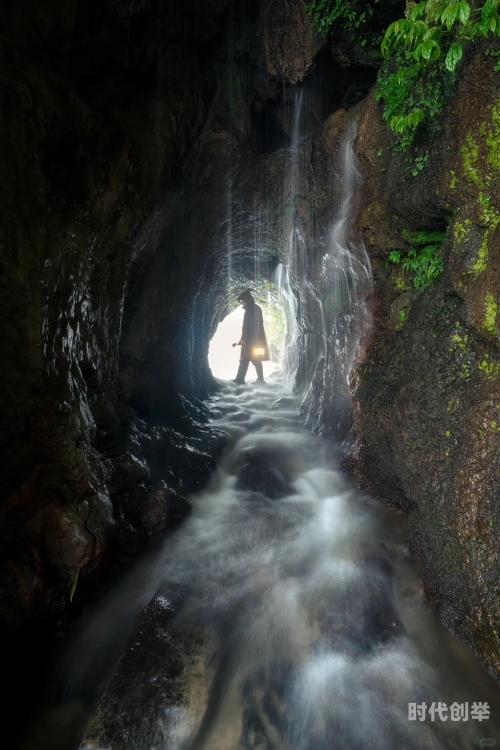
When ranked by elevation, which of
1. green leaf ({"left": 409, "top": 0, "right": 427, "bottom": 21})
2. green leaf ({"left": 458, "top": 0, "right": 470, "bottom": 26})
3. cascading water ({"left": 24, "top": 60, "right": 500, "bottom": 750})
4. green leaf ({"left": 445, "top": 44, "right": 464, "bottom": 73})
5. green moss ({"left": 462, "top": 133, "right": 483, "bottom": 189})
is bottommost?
cascading water ({"left": 24, "top": 60, "right": 500, "bottom": 750})

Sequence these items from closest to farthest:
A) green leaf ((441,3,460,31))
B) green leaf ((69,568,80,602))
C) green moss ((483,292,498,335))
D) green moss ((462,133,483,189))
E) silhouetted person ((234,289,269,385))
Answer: green leaf ((441,3,460,31))
green moss ((483,292,498,335))
green moss ((462,133,483,189))
green leaf ((69,568,80,602))
silhouetted person ((234,289,269,385))

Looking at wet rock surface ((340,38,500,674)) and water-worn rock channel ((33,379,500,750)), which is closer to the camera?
water-worn rock channel ((33,379,500,750))

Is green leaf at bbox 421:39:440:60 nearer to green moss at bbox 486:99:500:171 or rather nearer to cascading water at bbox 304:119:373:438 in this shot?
green moss at bbox 486:99:500:171

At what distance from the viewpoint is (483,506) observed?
3217 millimetres

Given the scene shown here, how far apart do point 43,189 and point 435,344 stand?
458cm

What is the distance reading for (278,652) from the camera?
139 inches

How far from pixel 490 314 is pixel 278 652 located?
3.63 metres

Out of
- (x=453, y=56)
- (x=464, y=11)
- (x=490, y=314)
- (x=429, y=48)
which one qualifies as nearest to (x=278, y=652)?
(x=490, y=314)

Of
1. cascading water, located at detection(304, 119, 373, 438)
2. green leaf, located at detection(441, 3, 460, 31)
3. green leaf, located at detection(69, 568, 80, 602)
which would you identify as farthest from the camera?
cascading water, located at detection(304, 119, 373, 438)

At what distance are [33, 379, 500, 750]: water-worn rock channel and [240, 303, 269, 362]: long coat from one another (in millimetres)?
11971

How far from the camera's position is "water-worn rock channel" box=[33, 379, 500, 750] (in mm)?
2859

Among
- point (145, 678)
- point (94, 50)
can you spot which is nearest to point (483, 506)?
point (145, 678)

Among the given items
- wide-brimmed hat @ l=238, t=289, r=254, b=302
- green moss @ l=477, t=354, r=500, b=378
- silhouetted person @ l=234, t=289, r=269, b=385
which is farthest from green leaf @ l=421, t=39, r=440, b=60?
silhouetted person @ l=234, t=289, r=269, b=385

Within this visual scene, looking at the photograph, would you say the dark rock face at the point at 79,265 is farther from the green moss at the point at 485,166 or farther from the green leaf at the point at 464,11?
the green moss at the point at 485,166
